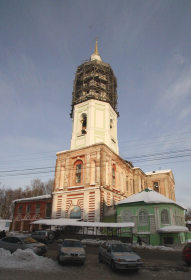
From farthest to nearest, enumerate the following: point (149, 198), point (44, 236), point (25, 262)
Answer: point (149, 198) → point (44, 236) → point (25, 262)

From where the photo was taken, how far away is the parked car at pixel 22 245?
14.4 meters

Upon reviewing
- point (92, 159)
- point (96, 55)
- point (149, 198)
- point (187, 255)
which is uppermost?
point (96, 55)

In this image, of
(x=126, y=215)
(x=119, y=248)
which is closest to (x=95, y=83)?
(x=126, y=215)

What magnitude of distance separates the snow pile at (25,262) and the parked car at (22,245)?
1.75 m

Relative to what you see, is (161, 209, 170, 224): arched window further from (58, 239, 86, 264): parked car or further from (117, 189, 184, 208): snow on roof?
(58, 239, 86, 264): parked car

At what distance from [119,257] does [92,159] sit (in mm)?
23287

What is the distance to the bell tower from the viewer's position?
37.8m

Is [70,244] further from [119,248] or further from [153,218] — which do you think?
[153,218]

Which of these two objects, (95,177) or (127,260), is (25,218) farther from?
(127,260)

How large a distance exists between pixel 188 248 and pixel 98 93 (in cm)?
3460

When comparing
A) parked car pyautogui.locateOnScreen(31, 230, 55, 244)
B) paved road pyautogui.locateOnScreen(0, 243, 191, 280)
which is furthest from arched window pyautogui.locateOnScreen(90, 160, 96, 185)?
paved road pyautogui.locateOnScreen(0, 243, 191, 280)

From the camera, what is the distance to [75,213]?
31938 millimetres

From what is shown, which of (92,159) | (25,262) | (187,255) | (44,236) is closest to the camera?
(25,262)

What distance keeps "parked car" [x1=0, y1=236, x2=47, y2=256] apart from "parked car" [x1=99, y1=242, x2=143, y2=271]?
4226 millimetres
